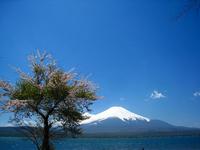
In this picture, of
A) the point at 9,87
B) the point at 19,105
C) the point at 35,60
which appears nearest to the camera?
the point at 19,105

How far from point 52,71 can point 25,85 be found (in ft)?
7.42

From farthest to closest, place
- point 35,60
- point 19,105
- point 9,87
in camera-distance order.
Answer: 1. point 35,60
2. point 9,87
3. point 19,105

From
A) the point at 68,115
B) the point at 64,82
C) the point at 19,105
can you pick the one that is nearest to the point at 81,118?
the point at 68,115

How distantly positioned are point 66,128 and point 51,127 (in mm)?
1046

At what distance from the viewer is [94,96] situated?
2350cm

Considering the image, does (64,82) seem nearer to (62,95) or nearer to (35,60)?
(62,95)

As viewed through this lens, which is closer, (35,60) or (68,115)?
(68,115)

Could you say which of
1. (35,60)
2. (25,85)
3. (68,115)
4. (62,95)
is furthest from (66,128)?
(35,60)

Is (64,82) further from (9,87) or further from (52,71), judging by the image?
(9,87)

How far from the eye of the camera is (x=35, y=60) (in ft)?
79.4

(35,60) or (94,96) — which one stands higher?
(35,60)

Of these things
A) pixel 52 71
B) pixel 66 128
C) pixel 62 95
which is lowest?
pixel 66 128

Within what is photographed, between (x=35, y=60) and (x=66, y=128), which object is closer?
(x=66, y=128)

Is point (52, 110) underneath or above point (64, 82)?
underneath
